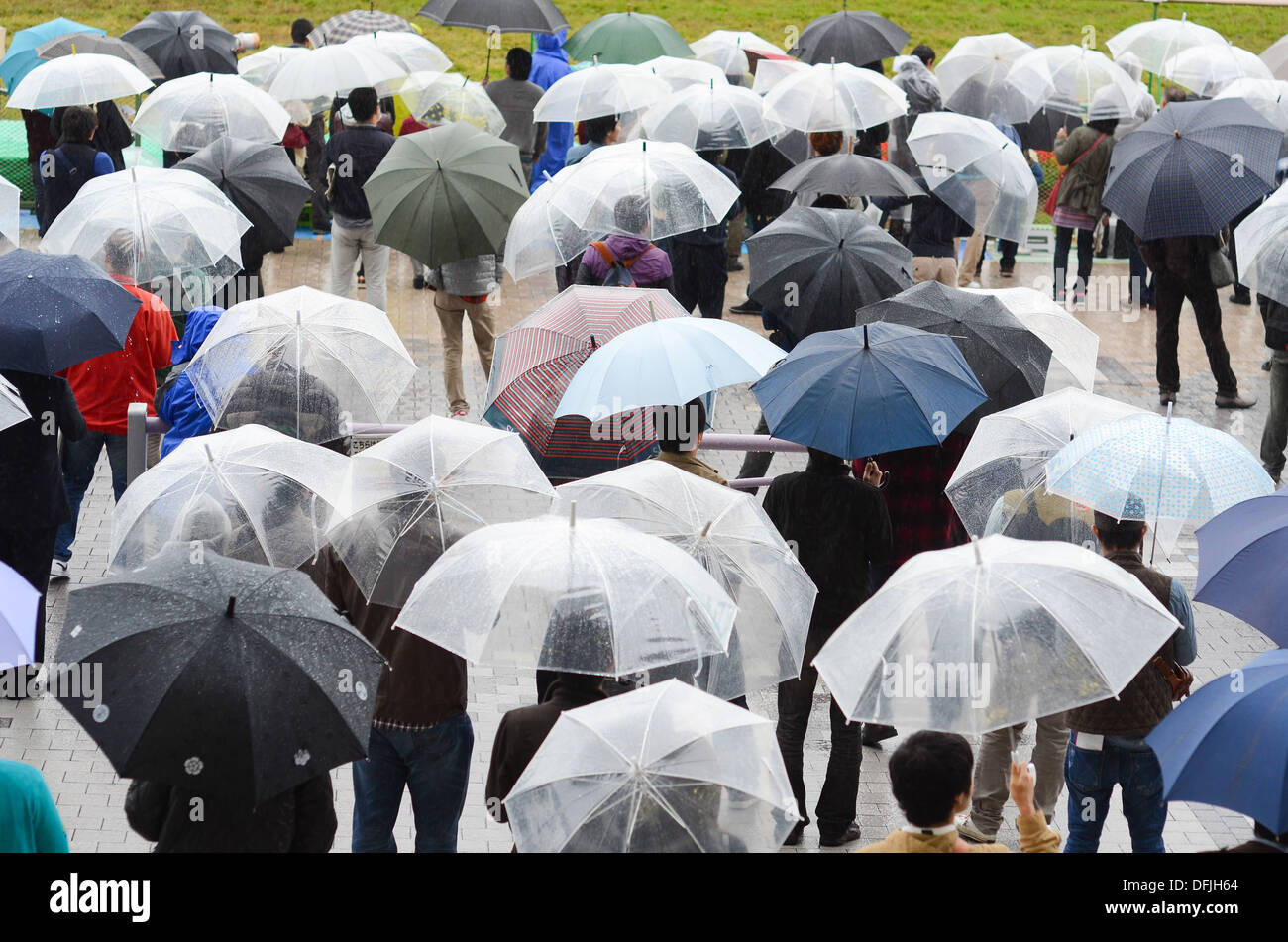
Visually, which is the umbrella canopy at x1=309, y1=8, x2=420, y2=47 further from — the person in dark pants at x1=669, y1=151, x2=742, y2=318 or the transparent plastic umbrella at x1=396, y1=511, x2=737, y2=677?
the transparent plastic umbrella at x1=396, y1=511, x2=737, y2=677

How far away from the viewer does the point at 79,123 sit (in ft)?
34.8

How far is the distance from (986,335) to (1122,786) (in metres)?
2.31

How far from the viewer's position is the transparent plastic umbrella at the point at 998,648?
4613 mm

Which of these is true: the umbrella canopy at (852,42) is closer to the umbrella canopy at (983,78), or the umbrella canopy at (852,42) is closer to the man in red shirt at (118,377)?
the umbrella canopy at (983,78)

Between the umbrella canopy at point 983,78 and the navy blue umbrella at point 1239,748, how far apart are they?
10.4m

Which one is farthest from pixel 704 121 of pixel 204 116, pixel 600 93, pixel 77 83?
pixel 77 83

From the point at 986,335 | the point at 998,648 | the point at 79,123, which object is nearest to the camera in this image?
the point at 998,648

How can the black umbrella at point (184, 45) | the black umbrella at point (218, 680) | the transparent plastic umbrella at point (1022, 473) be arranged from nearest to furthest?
the black umbrella at point (218, 680) < the transparent plastic umbrella at point (1022, 473) < the black umbrella at point (184, 45)

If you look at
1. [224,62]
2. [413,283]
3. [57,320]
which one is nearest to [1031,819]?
[57,320]

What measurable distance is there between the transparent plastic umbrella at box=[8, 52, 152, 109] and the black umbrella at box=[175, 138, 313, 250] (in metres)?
2.27

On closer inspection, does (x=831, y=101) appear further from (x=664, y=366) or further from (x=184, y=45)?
(x=664, y=366)

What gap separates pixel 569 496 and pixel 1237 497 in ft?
7.74

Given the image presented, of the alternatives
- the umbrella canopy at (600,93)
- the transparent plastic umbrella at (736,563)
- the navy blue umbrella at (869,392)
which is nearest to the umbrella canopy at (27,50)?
→ the umbrella canopy at (600,93)

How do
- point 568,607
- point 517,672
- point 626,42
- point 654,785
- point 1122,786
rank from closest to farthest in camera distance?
point 654,785
point 568,607
point 1122,786
point 517,672
point 626,42
